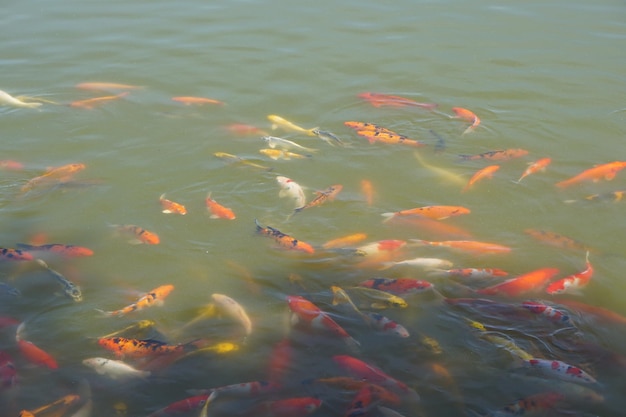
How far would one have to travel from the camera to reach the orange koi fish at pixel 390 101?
28.8ft

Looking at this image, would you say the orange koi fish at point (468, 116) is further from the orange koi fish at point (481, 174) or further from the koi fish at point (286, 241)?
the koi fish at point (286, 241)

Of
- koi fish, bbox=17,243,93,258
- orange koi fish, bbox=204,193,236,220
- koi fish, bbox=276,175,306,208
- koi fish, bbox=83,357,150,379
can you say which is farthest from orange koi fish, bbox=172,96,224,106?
koi fish, bbox=83,357,150,379

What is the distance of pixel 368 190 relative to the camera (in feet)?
23.7

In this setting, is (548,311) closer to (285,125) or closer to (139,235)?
(139,235)

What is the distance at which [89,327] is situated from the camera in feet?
18.0

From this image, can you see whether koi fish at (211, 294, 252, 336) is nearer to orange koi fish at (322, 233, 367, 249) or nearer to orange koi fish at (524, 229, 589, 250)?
orange koi fish at (322, 233, 367, 249)

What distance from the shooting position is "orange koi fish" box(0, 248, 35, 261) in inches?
243

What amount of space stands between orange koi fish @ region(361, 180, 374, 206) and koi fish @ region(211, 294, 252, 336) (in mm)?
1997

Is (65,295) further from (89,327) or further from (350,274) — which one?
(350,274)

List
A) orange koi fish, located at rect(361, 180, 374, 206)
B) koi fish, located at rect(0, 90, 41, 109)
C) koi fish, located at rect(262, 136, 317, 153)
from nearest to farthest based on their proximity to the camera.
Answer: orange koi fish, located at rect(361, 180, 374, 206), koi fish, located at rect(262, 136, 317, 153), koi fish, located at rect(0, 90, 41, 109)

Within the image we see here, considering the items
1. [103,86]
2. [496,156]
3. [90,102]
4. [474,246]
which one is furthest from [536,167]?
[103,86]

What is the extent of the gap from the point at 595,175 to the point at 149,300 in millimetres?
4886

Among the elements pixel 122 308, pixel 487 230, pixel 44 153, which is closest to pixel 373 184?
pixel 487 230

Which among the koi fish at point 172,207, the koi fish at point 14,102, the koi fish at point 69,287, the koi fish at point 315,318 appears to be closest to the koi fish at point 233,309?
the koi fish at point 315,318
